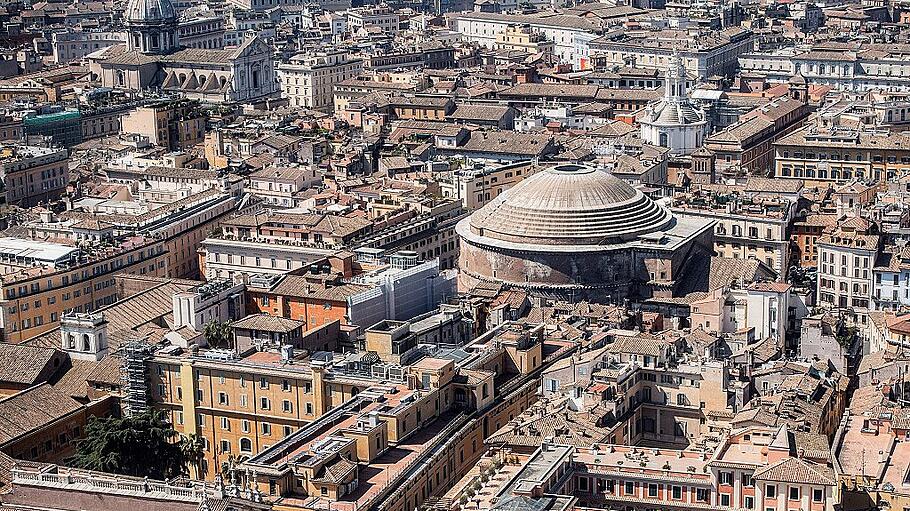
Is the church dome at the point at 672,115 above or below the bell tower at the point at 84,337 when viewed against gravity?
above

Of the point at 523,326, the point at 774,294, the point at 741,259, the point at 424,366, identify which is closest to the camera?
the point at 424,366

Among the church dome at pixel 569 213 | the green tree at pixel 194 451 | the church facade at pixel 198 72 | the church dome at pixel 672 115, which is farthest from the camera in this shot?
the church facade at pixel 198 72

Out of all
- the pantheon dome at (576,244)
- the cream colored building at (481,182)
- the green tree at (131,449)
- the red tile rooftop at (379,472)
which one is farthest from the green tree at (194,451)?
the cream colored building at (481,182)

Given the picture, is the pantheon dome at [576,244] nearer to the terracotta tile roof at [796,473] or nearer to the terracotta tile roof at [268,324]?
the terracotta tile roof at [268,324]

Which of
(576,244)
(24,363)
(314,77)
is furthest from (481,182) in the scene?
(314,77)

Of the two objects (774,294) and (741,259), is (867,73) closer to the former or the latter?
Result: (741,259)

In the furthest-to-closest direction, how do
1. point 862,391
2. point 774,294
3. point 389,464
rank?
point 774,294, point 862,391, point 389,464

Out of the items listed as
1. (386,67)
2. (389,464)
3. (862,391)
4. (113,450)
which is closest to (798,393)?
(862,391)
